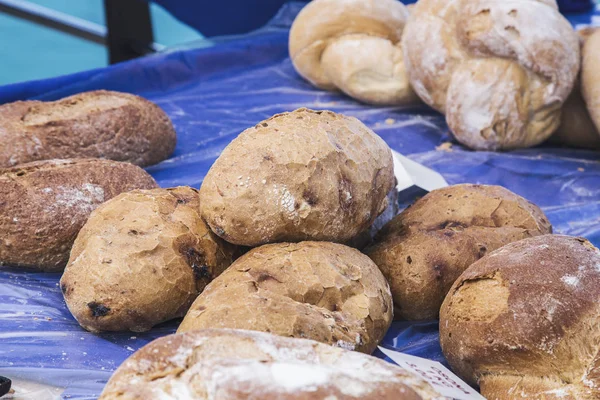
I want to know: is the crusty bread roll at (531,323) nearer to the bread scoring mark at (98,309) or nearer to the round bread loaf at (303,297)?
the round bread loaf at (303,297)

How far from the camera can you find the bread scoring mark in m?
1.48

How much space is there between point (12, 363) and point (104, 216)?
0.37 meters

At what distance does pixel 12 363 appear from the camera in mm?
1429

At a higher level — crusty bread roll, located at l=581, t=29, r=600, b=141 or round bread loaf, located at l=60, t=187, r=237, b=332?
crusty bread roll, located at l=581, t=29, r=600, b=141

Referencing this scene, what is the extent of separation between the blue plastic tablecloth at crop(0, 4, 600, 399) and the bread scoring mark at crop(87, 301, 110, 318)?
75 millimetres

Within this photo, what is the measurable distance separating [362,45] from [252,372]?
231cm

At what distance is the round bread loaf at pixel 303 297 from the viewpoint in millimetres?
1262

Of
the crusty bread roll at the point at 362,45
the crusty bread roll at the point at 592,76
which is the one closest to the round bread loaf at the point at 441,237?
the crusty bread roll at the point at 592,76

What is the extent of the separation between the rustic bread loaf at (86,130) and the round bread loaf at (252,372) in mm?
1339

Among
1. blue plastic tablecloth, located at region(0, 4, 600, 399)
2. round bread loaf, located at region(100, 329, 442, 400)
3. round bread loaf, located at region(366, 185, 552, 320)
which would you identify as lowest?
blue plastic tablecloth, located at region(0, 4, 600, 399)

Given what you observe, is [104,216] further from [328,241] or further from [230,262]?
[328,241]

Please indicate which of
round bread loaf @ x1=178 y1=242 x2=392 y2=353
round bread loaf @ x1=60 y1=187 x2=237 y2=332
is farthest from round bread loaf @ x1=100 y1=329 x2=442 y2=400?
round bread loaf @ x1=60 y1=187 x2=237 y2=332

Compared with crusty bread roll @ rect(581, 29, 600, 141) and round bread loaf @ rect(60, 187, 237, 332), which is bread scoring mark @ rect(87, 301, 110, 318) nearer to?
round bread loaf @ rect(60, 187, 237, 332)

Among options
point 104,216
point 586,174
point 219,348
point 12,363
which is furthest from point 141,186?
point 586,174
